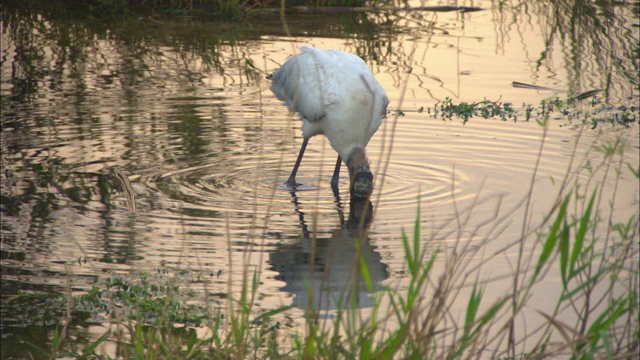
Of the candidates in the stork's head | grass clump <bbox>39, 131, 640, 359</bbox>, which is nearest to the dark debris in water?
the stork's head

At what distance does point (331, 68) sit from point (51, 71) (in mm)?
4532

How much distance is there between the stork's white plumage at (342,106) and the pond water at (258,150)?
0.22m

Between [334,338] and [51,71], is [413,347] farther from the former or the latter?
[51,71]

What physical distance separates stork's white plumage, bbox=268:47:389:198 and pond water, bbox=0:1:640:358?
0.72 feet

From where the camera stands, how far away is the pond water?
5457mm

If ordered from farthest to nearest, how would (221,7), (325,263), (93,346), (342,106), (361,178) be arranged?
(221,7), (361,178), (342,106), (325,263), (93,346)

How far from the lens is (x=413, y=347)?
11.1ft

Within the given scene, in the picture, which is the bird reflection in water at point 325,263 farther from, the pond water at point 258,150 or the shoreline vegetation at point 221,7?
the shoreline vegetation at point 221,7

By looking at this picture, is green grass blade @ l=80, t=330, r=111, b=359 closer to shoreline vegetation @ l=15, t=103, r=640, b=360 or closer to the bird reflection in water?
shoreline vegetation @ l=15, t=103, r=640, b=360

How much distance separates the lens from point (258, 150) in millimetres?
7965

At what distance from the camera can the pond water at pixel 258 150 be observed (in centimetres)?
546

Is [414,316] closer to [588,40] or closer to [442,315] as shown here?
[442,315]

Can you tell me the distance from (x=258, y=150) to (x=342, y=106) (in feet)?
4.35

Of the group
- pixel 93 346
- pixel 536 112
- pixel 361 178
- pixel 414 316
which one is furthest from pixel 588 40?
pixel 414 316
